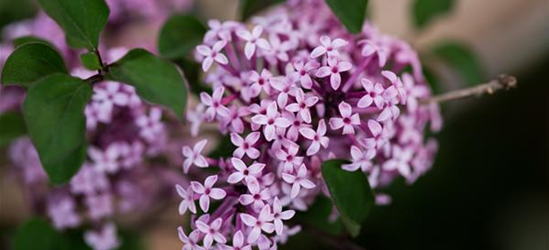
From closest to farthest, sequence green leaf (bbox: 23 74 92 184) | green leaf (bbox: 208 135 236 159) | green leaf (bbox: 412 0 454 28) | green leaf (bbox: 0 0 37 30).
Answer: green leaf (bbox: 23 74 92 184), green leaf (bbox: 208 135 236 159), green leaf (bbox: 412 0 454 28), green leaf (bbox: 0 0 37 30)

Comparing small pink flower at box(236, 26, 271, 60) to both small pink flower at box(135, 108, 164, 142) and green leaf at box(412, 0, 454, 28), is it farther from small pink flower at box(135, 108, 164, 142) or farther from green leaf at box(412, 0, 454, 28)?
green leaf at box(412, 0, 454, 28)

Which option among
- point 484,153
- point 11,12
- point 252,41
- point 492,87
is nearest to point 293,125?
point 252,41

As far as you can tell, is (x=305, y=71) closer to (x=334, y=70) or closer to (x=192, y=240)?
(x=334, y=70)

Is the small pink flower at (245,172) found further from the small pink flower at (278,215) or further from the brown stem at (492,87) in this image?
the brown stem at (492,87)

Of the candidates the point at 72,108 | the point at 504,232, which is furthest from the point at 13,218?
the point at 504,232

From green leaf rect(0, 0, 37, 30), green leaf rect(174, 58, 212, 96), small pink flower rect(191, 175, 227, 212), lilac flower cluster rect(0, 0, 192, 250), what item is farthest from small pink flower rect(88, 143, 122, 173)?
green leaf rect(0, 0, 37, 30)

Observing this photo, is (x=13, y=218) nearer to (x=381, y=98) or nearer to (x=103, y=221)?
(x=103, y=221)
